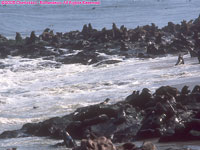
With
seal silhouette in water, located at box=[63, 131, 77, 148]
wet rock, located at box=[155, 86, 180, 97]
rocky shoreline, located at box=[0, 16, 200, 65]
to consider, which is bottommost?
seal silhouette in water, located at box=[63, 131, 77, 148]

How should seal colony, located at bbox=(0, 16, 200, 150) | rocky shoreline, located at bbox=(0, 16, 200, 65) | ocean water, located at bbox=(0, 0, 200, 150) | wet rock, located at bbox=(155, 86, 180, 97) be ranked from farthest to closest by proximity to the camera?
rocky shoreline, located at bbox=(0, 16, 200, 65)
ocean water, located at bbox=(0, 0, 200, 150)
wet rock, located at bbox=(155, 86, 180, 97)
seal colony, located at bbox=(0, 16, 200, 150)

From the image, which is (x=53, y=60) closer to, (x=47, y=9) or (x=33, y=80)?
(x=33, y=80)

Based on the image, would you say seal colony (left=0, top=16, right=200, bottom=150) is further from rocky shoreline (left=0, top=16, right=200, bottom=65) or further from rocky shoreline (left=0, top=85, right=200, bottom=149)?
rocky shoreline (left=0, top=16, right=200, bottom=65)

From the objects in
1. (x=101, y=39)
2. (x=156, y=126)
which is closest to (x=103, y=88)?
(x=156, y=126)

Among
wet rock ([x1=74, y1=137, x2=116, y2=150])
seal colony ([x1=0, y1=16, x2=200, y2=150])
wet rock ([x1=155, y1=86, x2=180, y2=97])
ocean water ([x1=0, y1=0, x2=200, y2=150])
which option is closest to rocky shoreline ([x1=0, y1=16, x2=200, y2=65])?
ocean water ([x1=0, y1=0, x2=200, y2=150])

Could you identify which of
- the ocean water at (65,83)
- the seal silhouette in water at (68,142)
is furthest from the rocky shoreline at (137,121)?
the ocean water at (65,83)

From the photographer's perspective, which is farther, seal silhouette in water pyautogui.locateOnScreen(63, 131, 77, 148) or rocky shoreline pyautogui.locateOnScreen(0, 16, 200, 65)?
rocky shoreline pyautogui.locateOnScreen(0, 16, 200, 65)

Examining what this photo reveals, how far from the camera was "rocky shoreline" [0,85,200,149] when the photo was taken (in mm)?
10211

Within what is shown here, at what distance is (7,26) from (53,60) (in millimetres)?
31040

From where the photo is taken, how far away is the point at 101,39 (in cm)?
3278

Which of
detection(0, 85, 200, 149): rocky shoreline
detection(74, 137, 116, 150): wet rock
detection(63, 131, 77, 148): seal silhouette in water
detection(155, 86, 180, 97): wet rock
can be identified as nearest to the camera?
detection(74, 137, 116, 150): wet rock

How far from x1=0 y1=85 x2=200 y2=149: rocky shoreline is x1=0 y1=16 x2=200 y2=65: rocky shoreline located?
12556 millimetres

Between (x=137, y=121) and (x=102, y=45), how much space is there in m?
20.0

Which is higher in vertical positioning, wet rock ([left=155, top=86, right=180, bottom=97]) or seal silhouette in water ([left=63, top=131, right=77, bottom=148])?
wet rock ([left=155, top=86, right=180, bottom=97])
